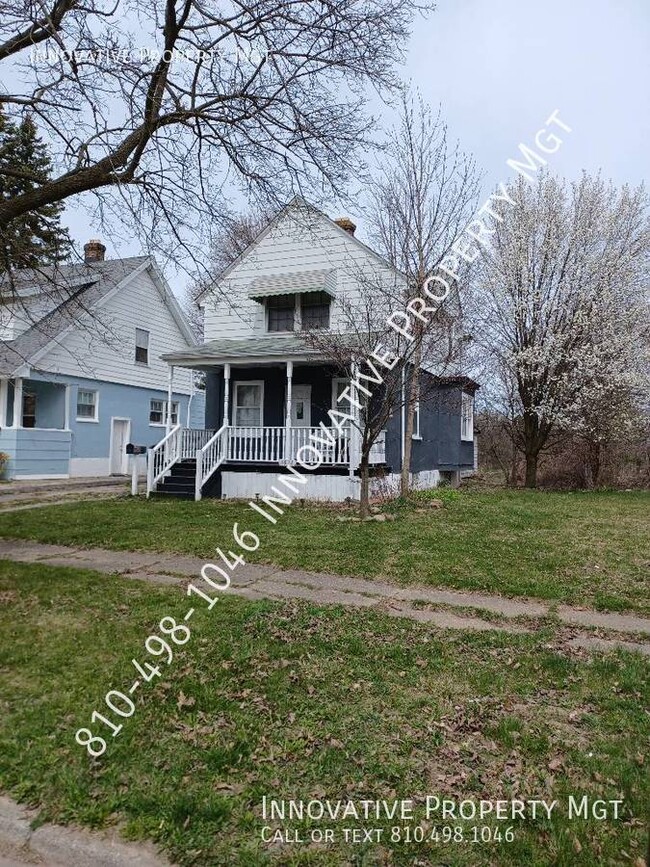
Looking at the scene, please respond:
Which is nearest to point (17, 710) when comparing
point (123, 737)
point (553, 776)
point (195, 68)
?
point (123, 737)

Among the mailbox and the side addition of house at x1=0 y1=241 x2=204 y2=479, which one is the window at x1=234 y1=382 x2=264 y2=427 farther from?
the mailbox

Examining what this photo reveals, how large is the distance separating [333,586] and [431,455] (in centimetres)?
1234

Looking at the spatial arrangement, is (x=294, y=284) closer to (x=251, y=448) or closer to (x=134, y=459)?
(x=251, y=448)

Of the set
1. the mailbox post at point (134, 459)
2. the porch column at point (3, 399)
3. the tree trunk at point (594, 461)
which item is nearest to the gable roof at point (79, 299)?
the porch column at point (3, 399)

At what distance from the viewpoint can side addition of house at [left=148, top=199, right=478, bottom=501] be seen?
13164mm

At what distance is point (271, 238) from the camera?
1636 centimetres

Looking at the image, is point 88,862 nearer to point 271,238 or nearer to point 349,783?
point 349,783

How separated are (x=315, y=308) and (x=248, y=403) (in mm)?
3386

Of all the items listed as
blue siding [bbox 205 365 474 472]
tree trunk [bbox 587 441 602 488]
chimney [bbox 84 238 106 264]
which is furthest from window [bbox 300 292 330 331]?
chimney [bbox 84 238 106 264]

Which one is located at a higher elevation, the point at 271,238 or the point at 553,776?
the point at 271,238

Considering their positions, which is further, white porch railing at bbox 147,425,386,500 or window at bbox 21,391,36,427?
window at bbox 21,391,36,427

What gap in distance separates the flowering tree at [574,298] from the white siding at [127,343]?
12934mm

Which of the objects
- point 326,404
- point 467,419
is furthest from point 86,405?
point 467,419

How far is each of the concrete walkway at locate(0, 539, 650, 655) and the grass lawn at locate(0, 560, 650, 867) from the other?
422 millimetres
